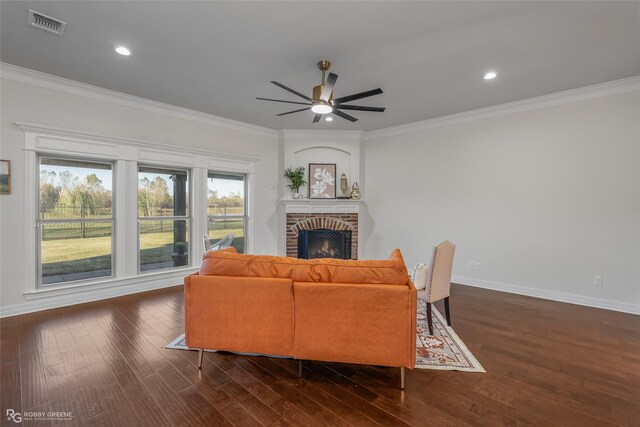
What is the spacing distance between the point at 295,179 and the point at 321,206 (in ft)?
2.45

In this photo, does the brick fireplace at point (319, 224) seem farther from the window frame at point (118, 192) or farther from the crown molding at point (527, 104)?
the crown molding at point (527, 104)

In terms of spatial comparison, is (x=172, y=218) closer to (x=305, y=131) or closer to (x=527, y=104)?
(x=305, y=131)

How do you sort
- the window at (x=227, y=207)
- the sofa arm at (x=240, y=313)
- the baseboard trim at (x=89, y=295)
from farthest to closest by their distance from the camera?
the window at (x=227, y=207)
the baseboard trim at (x=89, y=295)
the sofa arm at (x=240, y=313)

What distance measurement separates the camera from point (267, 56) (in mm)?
3064

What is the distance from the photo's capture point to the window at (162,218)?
450 cm

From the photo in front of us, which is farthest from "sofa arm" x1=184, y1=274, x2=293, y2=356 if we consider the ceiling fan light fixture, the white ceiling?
the white ceiling

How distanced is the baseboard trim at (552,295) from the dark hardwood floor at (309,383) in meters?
0.62

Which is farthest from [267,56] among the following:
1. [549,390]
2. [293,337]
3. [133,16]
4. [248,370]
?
[549,390]

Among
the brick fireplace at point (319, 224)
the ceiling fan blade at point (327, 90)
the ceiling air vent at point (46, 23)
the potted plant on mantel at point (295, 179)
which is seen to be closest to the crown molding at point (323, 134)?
the potted plant on mantel at point (295, 179)

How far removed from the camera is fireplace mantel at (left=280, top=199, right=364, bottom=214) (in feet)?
18.9

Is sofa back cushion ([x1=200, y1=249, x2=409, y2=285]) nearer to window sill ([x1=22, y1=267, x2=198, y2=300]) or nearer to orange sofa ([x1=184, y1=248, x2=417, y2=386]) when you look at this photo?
orange sofa ([x1=184, y1=248, x2=417, y2=386])

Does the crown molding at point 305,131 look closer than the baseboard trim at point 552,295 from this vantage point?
Yes

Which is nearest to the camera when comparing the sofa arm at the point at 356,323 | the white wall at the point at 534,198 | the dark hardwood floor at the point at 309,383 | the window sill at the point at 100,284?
the dark hardwood floor at the point at 309,383

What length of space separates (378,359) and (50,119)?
4600 millimetres
